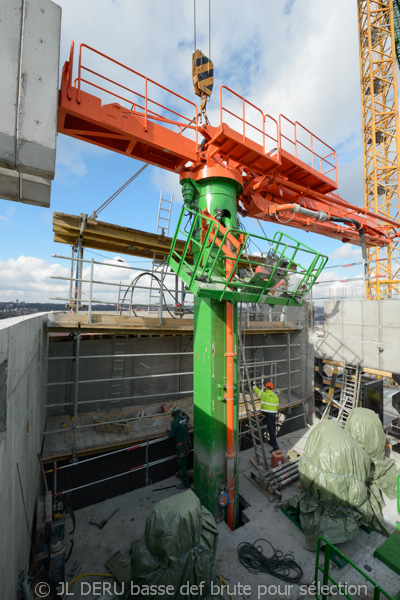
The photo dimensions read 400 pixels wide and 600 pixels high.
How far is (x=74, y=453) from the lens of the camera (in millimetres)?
5758

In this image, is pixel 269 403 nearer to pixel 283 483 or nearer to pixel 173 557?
pixel 283 483

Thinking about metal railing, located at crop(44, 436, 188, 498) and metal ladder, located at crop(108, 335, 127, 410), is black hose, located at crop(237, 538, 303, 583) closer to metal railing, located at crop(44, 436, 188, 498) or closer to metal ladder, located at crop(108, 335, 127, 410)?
metal railing, located at crop(44, 436, 188, 498)

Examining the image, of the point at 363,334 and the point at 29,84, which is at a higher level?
the point at 29,84

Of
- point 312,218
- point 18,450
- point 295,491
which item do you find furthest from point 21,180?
point 295,491

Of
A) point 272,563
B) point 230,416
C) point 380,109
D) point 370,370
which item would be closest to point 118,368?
point 230,416

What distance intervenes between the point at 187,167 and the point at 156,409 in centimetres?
679

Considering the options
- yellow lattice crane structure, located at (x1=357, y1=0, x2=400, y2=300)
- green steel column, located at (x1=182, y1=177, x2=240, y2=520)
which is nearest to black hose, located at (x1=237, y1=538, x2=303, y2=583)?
green steel column, located at (x1=182, y1=177, x2=240, y2=520)

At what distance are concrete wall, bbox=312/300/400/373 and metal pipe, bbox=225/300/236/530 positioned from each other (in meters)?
5.46

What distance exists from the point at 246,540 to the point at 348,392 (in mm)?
5337

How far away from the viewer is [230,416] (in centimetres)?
531

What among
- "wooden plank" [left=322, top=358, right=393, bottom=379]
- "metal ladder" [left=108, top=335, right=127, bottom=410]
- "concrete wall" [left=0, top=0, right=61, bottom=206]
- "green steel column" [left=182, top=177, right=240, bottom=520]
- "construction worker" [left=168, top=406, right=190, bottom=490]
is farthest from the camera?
"metal ladder" [left=108, top=335, right=127, bottom=410]

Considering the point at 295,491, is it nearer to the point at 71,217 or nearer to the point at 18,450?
the point at 18,450

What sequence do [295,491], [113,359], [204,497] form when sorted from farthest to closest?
[113,359]
[295,491]
[204,497]

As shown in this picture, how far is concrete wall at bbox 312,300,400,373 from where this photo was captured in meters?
7.63
